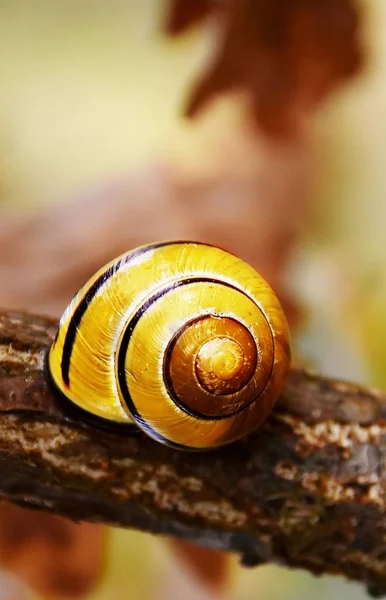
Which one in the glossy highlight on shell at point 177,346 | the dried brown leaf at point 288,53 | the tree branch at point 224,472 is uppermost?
the dried brown leaf at point 288,53

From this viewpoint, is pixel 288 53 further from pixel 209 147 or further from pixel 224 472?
pixel 224 472

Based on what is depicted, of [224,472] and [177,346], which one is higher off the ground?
[177,346]

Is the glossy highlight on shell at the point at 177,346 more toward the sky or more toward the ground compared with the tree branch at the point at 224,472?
more toward the sky

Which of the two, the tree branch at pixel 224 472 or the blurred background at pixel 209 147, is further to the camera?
the blurred background at pixel 209 147

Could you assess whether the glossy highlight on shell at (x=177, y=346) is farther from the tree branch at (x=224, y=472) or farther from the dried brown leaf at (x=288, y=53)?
the dried brown leaf at (x=288, y=53)

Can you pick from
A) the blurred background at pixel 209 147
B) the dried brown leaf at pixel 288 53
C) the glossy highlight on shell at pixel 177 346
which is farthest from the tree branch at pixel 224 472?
the dried brown leaf at pixel 288 53

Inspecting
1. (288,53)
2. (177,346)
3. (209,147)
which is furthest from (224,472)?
(288,53)
